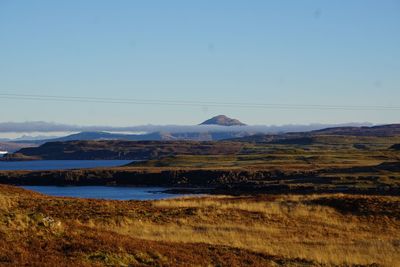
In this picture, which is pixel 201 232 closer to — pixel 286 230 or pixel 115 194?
pixel 286 230

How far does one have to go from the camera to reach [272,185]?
313ft

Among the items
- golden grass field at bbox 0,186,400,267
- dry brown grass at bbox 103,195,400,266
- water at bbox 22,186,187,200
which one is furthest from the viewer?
water at bbox 22,186,187,200

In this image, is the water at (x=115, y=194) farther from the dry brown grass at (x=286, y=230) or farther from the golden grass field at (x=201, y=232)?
the dry brown grass at (x=286, y=230)

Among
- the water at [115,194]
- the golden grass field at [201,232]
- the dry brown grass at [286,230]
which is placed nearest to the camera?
the golden grass field at [201,232]

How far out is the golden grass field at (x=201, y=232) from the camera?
20875 mm

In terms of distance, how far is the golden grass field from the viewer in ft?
68.5

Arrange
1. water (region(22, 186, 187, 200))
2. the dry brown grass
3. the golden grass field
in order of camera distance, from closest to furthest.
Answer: the golden grass field, the dry brown grass, water (region(22, 186, 187, 200))

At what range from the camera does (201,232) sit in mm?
31203

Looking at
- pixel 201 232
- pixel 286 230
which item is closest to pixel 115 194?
pixel 286 230

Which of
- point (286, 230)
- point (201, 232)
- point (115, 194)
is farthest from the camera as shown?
point (115, 194)

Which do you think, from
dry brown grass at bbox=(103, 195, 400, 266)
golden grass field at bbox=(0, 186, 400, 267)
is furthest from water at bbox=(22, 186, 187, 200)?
dry brown grass at bbox=(103, 195, 400, 266)

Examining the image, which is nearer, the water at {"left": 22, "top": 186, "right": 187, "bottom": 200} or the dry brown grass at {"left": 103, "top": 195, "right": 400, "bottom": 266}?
the dry brown grass at {"left": 103, "top": 195, "right": 400, "bottom": 266}

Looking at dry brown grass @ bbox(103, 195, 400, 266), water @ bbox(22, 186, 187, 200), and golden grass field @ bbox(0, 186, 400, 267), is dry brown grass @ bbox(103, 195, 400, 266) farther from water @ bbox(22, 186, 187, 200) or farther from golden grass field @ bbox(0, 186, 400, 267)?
water @ bbox(22, 186, 187, 200)

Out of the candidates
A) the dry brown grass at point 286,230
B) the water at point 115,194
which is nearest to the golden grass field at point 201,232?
the dry brown grass at point 286,230
